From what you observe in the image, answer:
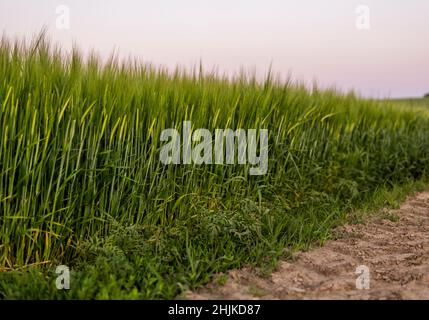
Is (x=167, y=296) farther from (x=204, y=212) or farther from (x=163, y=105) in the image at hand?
(x=163, y=105)

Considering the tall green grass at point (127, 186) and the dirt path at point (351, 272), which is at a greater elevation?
the tall green grass at point (127, 186)

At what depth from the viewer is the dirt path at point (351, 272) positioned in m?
3.09

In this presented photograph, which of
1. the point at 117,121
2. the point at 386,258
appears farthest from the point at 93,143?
the point at 386,258

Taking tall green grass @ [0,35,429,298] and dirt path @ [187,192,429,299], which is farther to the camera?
tall green grass @ [0,35,429,298]

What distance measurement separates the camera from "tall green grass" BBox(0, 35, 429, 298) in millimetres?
3291

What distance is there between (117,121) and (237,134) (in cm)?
121

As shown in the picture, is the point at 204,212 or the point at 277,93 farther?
the point at 277,93

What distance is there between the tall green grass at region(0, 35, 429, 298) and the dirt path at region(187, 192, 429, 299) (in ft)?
0.52

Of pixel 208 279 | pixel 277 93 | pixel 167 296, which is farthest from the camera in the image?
pixel 277 93

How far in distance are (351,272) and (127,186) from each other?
1.66 m

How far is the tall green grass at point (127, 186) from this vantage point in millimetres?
3291

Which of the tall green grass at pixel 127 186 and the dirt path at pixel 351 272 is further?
the tall green grass at pixel 127 186

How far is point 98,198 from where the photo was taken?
3.71m

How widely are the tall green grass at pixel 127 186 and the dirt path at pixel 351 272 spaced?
0.16 m
